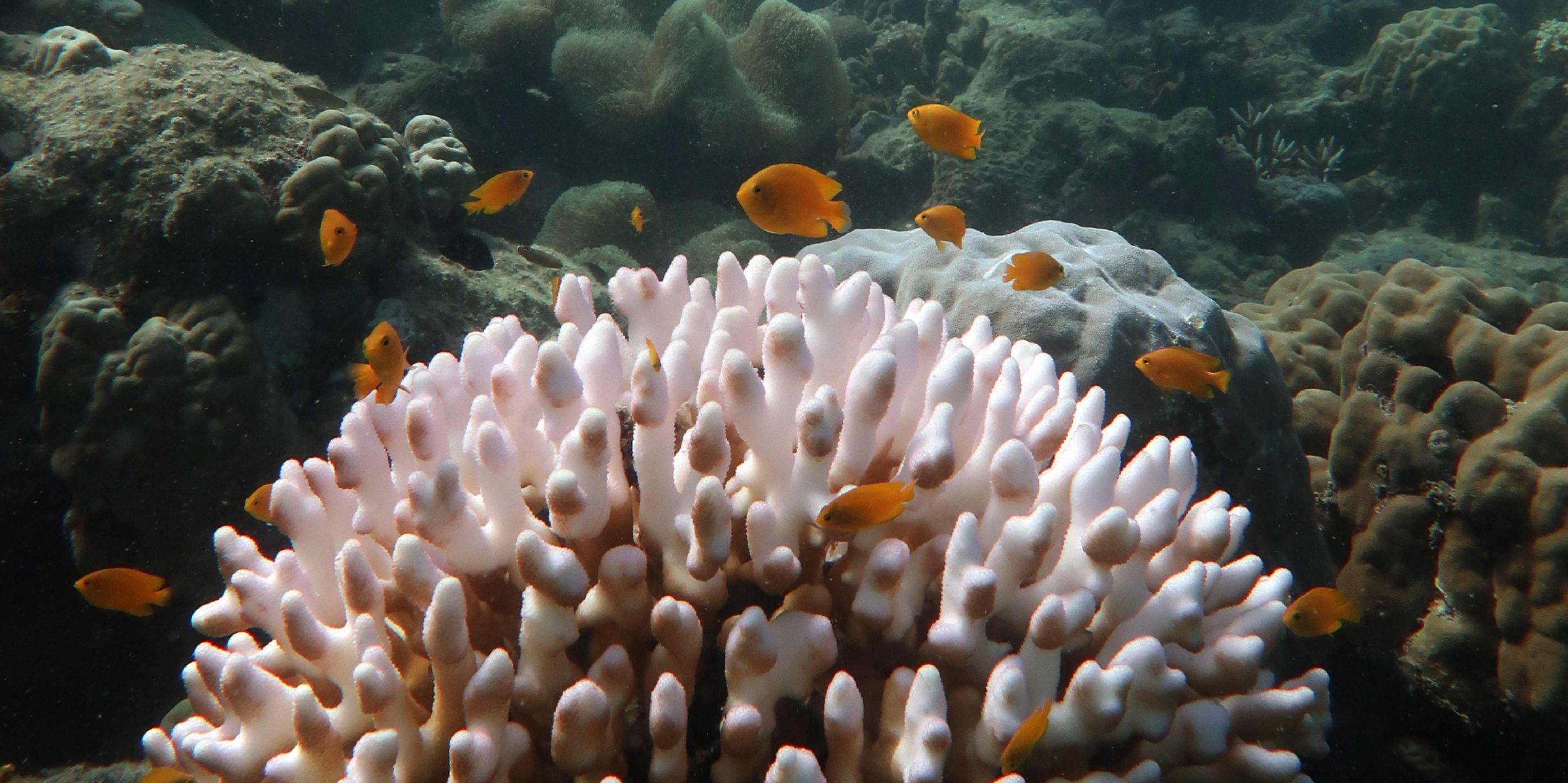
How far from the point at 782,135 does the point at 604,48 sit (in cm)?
239

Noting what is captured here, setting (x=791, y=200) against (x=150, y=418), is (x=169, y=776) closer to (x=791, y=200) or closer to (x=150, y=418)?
(x=150, y=418)

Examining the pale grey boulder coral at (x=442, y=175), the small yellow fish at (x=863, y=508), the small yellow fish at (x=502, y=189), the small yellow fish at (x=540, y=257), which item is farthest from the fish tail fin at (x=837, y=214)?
the pale grey boulder coral at (x=442, y=175)

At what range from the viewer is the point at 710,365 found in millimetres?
1865

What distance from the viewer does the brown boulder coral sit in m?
3.74

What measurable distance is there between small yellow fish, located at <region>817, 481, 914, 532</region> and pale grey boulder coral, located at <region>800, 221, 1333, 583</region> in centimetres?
245

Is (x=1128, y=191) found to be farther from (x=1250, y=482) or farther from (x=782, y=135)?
(x=1250, y=482)

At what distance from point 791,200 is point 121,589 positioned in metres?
3.08

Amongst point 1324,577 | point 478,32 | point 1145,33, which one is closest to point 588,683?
point 1324,577

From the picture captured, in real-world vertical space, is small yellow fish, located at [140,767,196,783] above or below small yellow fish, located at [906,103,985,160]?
below

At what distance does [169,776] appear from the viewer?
1.94m

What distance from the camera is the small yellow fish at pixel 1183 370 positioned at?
3.23 m

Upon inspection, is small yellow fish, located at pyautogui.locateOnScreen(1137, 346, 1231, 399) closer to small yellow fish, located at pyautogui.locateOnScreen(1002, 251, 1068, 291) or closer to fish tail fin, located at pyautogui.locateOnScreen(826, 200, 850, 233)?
small yellow fish, located at pyautogui.locateOnScreen(1002, 251, 1068, 291)

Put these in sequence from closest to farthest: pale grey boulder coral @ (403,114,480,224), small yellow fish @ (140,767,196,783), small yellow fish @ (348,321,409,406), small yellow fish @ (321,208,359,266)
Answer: small yellow fish @ (140,767,196,783), small yellow fish @ (348,321,409,406), small yellow fish @ (321,208,359,266), pale grey boulder coral @ (403,114,480,224)

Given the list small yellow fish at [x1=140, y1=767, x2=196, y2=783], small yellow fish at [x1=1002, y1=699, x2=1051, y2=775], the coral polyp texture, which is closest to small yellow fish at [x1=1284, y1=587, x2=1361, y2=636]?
the coral polyp texture
